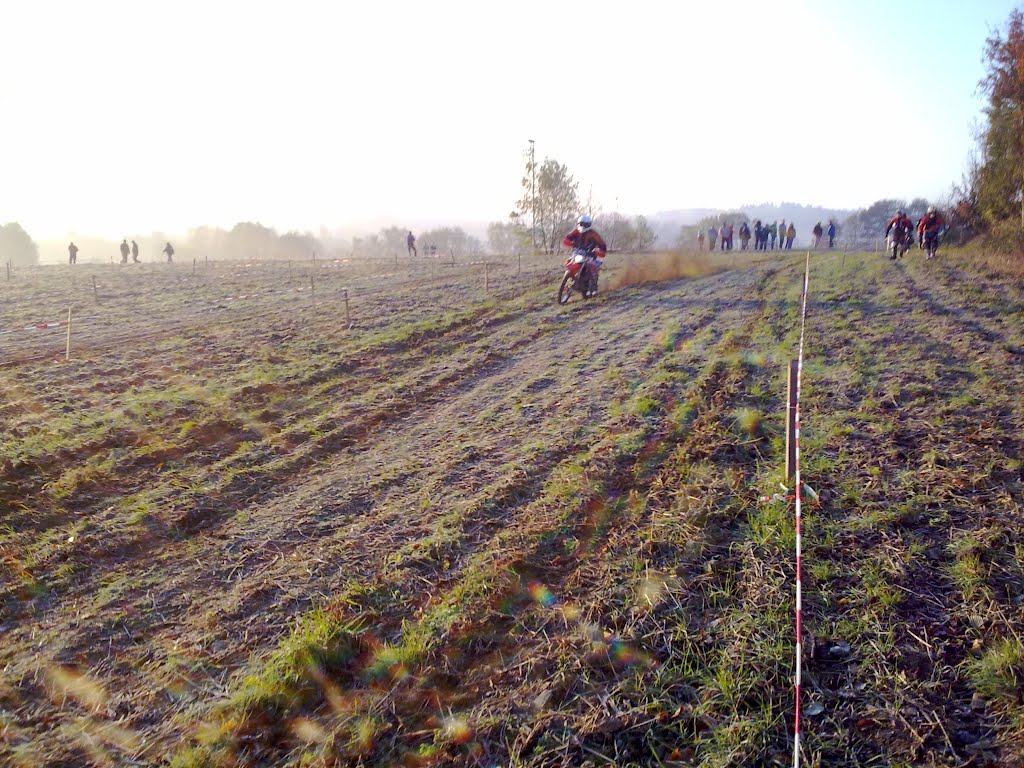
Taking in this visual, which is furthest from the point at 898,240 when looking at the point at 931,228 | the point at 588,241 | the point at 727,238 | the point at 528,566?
the point at 528,566

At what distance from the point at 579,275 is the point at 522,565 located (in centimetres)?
1250

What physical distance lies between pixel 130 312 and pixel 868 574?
68.5 ft

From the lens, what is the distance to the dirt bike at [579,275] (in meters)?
15.8

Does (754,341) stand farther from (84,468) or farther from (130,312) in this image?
(130,312)

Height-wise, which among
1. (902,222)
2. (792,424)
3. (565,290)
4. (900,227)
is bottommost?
(792,424)

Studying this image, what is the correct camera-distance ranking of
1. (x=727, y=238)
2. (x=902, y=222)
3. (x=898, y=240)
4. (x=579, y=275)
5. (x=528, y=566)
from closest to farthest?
(x=528, y=566) < (x=579, y=275) < (x=902, y=222) < (x=898, y=240) < (x=727, y=238)

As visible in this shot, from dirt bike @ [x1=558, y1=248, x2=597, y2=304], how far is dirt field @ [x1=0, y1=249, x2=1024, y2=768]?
21.9ft

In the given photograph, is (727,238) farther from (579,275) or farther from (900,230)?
(579,275)

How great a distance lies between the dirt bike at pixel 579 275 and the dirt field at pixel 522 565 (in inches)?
263

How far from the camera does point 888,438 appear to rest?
5.81 meters

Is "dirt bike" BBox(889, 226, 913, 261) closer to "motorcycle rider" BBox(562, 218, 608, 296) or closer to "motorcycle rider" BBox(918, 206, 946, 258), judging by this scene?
"motorcycle rider" BBox(918, 206, 946, 258)

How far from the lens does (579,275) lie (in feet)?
52.6

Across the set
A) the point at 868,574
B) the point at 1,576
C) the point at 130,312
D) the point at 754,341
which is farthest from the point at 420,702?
the point at 130,312

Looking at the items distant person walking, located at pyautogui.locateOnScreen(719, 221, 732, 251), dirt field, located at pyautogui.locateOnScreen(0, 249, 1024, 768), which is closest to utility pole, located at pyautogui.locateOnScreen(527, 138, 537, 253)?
distant person walking, located at pyautogui.locateOnScreen(719, 221, 732, 251)
